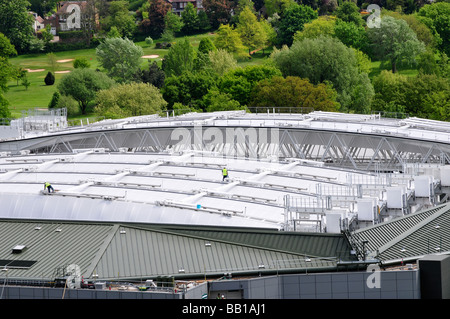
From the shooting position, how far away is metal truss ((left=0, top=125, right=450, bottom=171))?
10500cm

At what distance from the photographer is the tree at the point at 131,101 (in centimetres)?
17125

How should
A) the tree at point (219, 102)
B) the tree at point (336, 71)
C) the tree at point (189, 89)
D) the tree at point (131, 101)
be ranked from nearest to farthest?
the tree at point (219, 102) → the tree at point (131, 101) → the tree at point (336, 71) → the tree at point (189, 89)

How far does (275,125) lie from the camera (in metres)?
112

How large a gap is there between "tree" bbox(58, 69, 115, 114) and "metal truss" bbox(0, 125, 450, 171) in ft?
Result: 238

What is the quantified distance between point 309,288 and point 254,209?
22.9 meters

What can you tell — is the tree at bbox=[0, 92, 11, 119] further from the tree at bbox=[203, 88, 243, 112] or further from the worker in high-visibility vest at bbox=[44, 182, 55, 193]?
the worker in high-visibility vest at bbox=[44, 182, 55, 193]

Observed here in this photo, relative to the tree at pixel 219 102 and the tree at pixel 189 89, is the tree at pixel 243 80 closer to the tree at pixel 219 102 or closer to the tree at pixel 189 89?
the tree at pixel 219 102

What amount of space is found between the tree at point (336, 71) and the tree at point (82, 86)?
43.1 metres

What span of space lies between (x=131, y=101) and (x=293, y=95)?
1278 inches

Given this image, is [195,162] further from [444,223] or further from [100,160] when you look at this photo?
[444,223]

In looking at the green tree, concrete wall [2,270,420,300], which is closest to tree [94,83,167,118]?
the green tree

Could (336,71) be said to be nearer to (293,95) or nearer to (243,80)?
(243,80)
